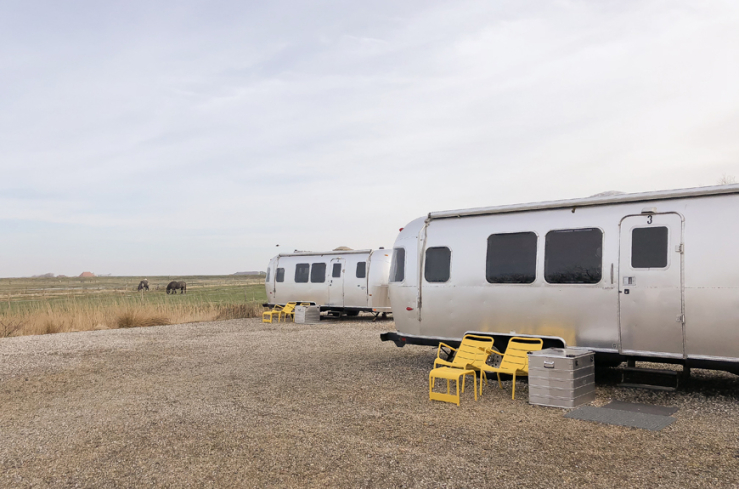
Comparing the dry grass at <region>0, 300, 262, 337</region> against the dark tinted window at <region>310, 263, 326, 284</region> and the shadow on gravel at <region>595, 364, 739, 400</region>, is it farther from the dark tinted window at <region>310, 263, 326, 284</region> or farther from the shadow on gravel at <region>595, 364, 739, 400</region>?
the shadow on gravel at <region>595, 364, 739, 400</region>

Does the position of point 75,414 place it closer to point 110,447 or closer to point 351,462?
point 110,447

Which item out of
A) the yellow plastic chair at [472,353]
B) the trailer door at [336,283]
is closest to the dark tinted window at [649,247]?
the yellow plastic chair at [472,353]

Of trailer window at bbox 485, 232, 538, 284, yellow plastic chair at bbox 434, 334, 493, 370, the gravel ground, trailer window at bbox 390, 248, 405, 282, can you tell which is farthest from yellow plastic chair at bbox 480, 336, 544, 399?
trailer window at bbox 390, 248, 405, 282

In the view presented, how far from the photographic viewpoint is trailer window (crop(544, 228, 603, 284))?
24.9 ft

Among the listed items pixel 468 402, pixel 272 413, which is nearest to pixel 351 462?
pixel 272 413

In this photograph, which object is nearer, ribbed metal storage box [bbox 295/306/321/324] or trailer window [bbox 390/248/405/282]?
trailer window [bbox 390/248/405/282]

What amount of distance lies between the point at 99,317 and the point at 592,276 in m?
15.5

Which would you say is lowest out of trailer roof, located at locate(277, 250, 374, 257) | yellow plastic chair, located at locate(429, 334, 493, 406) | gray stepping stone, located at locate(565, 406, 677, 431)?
gray stepping stone, located at locate(565, 406, 677, 431)

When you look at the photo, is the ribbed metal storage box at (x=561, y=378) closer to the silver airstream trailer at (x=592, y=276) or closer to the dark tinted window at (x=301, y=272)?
the silver airstream trailer at (x=592, y=276)

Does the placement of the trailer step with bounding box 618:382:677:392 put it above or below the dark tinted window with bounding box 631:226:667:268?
below

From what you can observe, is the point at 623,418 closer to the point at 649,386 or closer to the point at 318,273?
the point at 649,386

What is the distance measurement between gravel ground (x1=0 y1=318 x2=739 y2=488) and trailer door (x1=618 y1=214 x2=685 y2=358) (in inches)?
30.4

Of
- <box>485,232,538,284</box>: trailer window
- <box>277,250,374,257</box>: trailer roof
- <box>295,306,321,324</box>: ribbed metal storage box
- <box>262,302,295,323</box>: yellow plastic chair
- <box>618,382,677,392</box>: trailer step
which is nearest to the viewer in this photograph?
<box>618,382,677,392</box>: trailer step

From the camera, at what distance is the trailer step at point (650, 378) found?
7.43m
